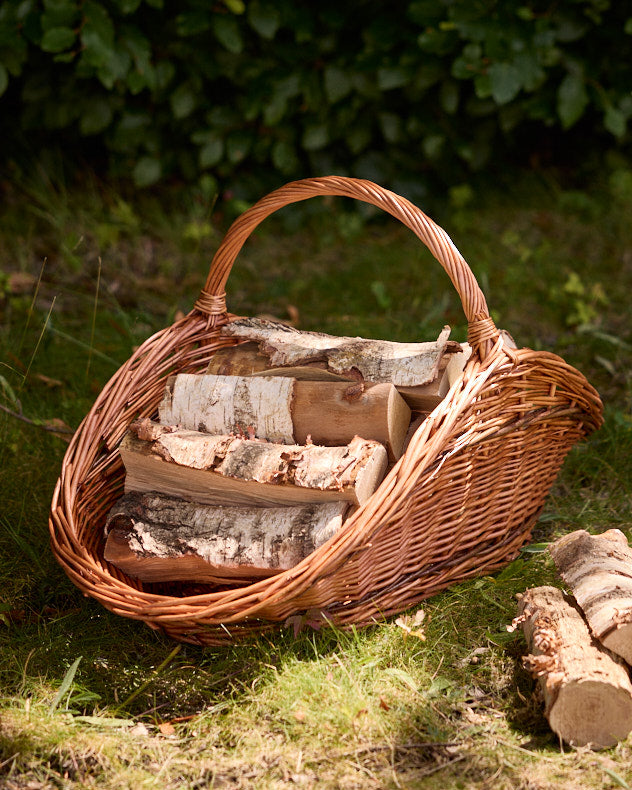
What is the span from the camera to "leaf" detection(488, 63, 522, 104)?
3.27 meters

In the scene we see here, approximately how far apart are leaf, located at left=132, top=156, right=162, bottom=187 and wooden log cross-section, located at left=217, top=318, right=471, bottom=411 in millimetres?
1924

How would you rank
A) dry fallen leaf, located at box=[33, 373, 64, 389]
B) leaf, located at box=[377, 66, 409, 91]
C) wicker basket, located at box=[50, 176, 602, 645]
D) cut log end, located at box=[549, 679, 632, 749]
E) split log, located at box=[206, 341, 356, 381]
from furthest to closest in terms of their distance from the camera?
1. leaf, located at box=[377, 66, 409, 91]
2. dry fallen leaf, located at box=[33, 373, 64, 389]
3. split log, located at box=[206, 341, 356, 381]
4. wicker basket, located at box=[50, 176, 602, 645]
5. cut log end, located at box=[549, 679, 632, 749]

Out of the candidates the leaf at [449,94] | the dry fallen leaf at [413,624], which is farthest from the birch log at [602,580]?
the leaf at [449,94]

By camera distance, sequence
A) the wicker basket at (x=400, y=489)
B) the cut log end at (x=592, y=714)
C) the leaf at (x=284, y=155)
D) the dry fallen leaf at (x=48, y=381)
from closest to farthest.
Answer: the cut log end at (x=592, y=714) → the wicker basket at (x=400, y=489) → the dry fallen leaf at (x=48, y=381) → the leaf at (x=284, y=155)

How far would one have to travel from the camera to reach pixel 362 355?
196cm

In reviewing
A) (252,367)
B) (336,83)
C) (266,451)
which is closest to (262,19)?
(336,83)

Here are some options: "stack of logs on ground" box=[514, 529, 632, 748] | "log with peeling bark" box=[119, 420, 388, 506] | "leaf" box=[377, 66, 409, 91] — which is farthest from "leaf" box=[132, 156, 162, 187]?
"stack of logs on ground" box=[514, 529, 632, 748]

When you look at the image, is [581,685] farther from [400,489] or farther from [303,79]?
[303,79]

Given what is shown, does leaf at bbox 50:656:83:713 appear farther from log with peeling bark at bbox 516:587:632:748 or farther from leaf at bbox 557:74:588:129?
leaf at bbox 557:74:588:129

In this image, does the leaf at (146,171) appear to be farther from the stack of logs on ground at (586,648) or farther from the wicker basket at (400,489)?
the stack of logs on ground at (586,648)

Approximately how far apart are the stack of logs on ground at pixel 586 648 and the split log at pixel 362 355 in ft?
1.80

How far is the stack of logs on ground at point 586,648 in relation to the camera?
1419 millimetres

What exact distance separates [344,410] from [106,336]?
146 cm

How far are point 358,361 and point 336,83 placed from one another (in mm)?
2065
